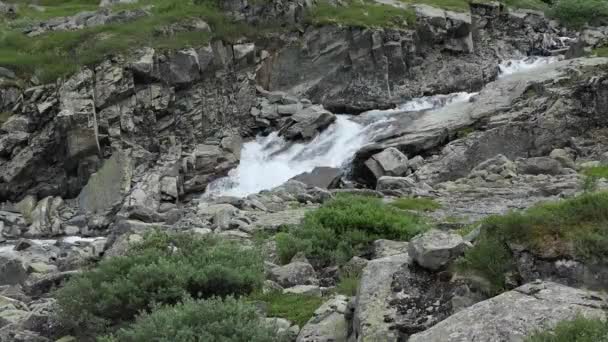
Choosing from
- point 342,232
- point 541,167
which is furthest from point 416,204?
point 342,232

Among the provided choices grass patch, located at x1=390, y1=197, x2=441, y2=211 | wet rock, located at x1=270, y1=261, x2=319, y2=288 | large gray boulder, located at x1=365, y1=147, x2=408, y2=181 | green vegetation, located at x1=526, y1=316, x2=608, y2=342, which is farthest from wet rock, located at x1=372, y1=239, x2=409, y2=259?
large gray boulder, located at x1=365, y1=147, x2=408, y2=181

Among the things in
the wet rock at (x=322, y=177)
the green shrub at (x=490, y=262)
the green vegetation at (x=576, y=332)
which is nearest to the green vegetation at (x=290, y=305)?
the green shrub at (x=490, y=262)

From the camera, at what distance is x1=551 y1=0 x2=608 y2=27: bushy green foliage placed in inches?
2295

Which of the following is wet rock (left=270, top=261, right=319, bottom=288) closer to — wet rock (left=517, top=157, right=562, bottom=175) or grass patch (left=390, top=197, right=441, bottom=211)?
grass patch (left=390, top=197, right=441, bottom=211)

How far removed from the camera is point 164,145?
130 ft

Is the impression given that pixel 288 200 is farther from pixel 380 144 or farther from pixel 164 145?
pixel 164 145

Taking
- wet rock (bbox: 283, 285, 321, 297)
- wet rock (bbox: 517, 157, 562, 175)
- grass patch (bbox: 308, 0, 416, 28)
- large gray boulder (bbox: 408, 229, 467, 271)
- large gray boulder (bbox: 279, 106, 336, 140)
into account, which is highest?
large gray boulder (bbox: 408, 229, 467, 271)

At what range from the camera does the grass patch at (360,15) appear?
4768 centimetres

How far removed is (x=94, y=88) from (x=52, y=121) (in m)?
3.16

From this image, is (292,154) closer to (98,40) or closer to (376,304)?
(98,40)

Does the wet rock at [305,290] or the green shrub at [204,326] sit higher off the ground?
the green shrub at [204,326]

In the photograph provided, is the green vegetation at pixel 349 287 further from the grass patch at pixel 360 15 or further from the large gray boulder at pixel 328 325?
the grass patch at pixel 360 15

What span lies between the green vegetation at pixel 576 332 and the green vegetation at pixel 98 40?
1452 inches

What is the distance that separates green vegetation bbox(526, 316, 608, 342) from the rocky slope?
33 centimetres
